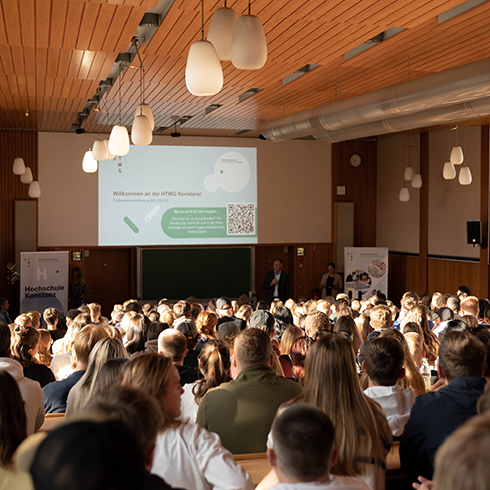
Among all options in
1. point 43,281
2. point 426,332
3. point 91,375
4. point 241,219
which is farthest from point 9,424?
point 241,219

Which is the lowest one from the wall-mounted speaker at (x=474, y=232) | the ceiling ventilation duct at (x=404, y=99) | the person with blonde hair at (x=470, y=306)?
the person with blonde hair at (x=470, y=306)

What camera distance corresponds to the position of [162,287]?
13.7 meters

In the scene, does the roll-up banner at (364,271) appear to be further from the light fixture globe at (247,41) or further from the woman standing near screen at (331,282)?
the light fixture globe at (247,41)

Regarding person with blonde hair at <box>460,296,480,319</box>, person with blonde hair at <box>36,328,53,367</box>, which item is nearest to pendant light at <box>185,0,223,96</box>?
person with blonde hair at <box>36,328,53,367</box>

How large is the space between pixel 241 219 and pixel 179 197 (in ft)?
5.51

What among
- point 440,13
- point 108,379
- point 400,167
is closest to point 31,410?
point 108,379

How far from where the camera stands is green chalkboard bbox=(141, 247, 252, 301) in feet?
44.6

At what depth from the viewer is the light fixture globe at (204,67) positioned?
3068mm

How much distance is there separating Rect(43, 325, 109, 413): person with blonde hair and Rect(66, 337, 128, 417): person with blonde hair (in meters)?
0.54

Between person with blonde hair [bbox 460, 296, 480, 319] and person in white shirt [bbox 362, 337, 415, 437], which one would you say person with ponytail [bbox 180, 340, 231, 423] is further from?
person with blonde hair [bbox 460, 296, 480, 319]

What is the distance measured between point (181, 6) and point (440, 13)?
2449 millimetres

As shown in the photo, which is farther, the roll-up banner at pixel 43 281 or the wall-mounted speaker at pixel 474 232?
the roll-up banner at pixel 43 281

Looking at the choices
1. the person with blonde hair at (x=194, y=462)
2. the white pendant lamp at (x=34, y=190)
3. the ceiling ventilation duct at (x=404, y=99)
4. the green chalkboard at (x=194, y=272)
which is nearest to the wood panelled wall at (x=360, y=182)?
the green chalkboard at (x=194, y=272)

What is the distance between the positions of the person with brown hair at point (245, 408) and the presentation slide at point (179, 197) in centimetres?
1089
